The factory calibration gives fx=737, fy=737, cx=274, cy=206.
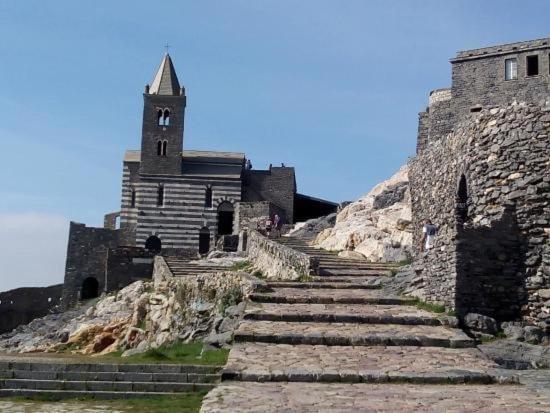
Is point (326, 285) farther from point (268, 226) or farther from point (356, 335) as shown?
point (268, 226)

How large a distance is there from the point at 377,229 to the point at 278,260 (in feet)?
14.4

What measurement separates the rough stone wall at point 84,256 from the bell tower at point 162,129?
5124mm

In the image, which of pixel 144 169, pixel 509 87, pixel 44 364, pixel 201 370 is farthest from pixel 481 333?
pixel 144 169

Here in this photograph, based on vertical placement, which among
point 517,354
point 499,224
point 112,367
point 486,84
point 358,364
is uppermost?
point 486,84

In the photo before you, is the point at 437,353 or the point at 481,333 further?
the point at 481,333

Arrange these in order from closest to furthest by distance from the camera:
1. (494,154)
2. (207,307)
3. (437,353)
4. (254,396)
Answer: (254,396) → (437,353) → (494,154) → (207,307)

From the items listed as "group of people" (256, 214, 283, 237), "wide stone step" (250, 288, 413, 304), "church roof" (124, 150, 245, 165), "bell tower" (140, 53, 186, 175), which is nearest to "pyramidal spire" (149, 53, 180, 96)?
"bell tower" (140, 53, 186, 175)

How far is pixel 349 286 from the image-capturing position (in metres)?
17.3

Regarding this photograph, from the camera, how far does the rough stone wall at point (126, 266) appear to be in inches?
1571

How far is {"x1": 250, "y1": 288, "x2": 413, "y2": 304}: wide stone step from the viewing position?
15.5m

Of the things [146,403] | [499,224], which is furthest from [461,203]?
[146,403]

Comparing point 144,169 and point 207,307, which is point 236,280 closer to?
point 207,307

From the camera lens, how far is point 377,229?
2627 centimetres

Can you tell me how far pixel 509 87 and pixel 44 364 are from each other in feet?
92.4
